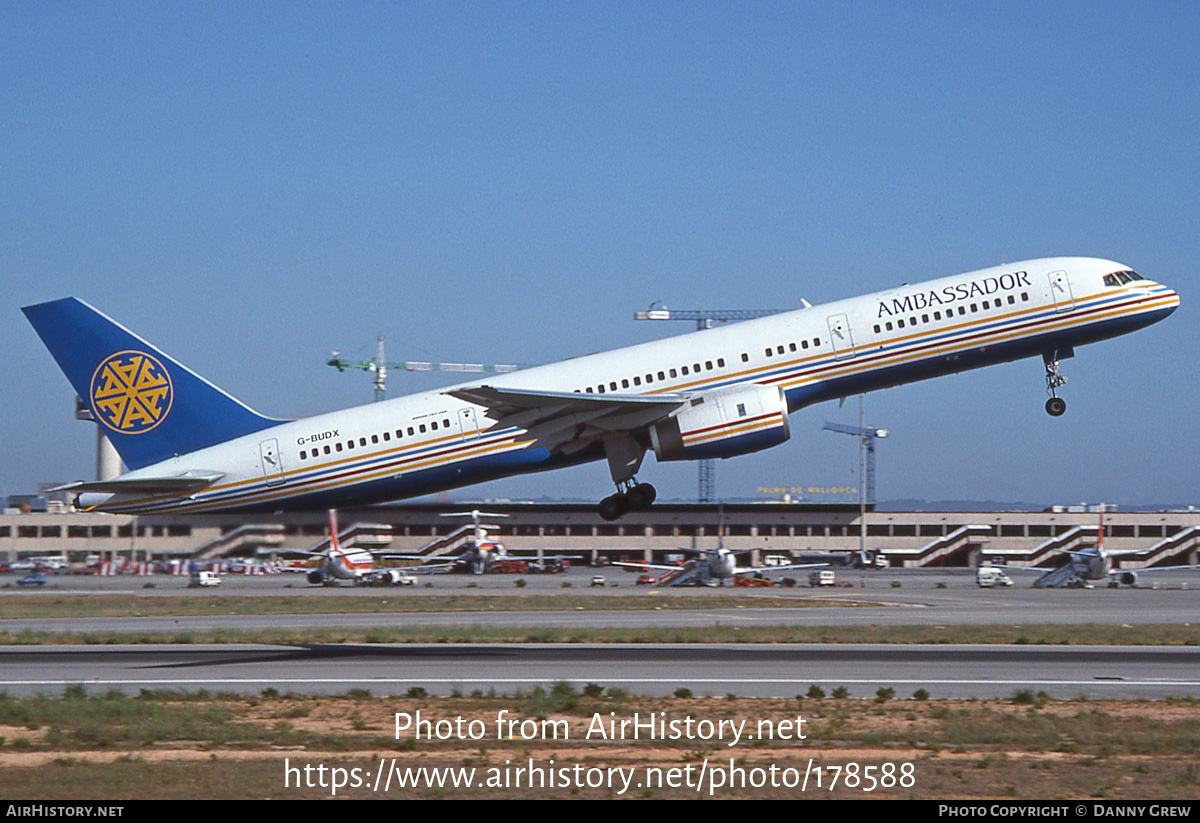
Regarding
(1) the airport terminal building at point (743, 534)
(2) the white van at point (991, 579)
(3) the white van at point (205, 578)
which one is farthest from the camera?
(1) the airport terminal building at point (743, 534)

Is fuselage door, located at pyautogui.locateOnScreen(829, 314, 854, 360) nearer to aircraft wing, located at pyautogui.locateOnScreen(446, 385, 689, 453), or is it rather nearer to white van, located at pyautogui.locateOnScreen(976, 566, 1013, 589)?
aircraft wing, located at pyautogui.locateOnScreen(446, 385, 689, 453)

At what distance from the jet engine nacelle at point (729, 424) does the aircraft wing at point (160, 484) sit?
13682 millimetres

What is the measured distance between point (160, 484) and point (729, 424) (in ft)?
54.6

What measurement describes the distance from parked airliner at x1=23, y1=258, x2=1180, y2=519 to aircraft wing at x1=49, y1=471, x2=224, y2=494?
64 millimetres

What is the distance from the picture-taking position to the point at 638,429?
1348 inches

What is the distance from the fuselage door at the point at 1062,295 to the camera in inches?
1321

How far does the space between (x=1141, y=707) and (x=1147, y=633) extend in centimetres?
1804

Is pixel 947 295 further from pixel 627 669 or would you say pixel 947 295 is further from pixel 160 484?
pixel 160 484

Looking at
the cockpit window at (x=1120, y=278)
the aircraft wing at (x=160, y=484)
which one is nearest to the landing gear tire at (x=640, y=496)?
the aircraft wing at (x=160, y=484)

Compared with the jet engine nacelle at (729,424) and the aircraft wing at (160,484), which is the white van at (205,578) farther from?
the jet engine nacelle at (729,424)

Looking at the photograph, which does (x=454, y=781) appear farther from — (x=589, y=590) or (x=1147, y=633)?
(x=589, y=590)

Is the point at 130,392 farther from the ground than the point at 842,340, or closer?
closer

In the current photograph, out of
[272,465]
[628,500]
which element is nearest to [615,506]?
[628,500]

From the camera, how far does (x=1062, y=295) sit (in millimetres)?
33594
